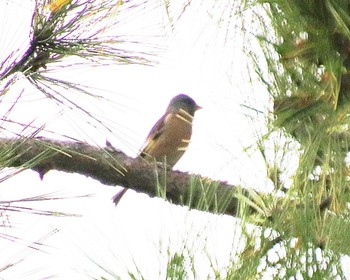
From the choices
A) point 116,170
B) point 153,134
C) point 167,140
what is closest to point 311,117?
point 116,170

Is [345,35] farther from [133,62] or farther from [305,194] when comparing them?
[133,62]

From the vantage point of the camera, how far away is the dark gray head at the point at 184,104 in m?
6.83

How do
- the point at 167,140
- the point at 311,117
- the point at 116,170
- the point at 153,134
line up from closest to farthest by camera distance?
1. the point at 311,117
2. the point at 116,170
3. the point at 167,140
4. the point at 153,134

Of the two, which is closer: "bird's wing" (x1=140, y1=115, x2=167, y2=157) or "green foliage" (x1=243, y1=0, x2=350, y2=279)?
"green foliage" (x1=243, y1=0, x2=350, y2=279)

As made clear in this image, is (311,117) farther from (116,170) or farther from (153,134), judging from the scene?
(153,134)

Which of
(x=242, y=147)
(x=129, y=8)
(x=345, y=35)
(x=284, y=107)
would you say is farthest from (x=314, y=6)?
(x=129, y=8)

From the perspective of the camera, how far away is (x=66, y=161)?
12.3 ft

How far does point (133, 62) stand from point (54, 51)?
247mm

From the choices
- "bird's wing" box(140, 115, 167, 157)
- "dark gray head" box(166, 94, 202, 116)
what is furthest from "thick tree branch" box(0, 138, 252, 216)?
"dark gray head" box(166, 94, 202, 116)

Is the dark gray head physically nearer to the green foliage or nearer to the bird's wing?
the bird's wing

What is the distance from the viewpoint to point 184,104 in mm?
6863

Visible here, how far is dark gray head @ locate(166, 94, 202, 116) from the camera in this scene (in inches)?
269

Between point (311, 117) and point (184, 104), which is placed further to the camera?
point (184, 104)

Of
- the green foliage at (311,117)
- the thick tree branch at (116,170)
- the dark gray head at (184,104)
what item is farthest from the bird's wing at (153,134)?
the green foliage at (311,117)
